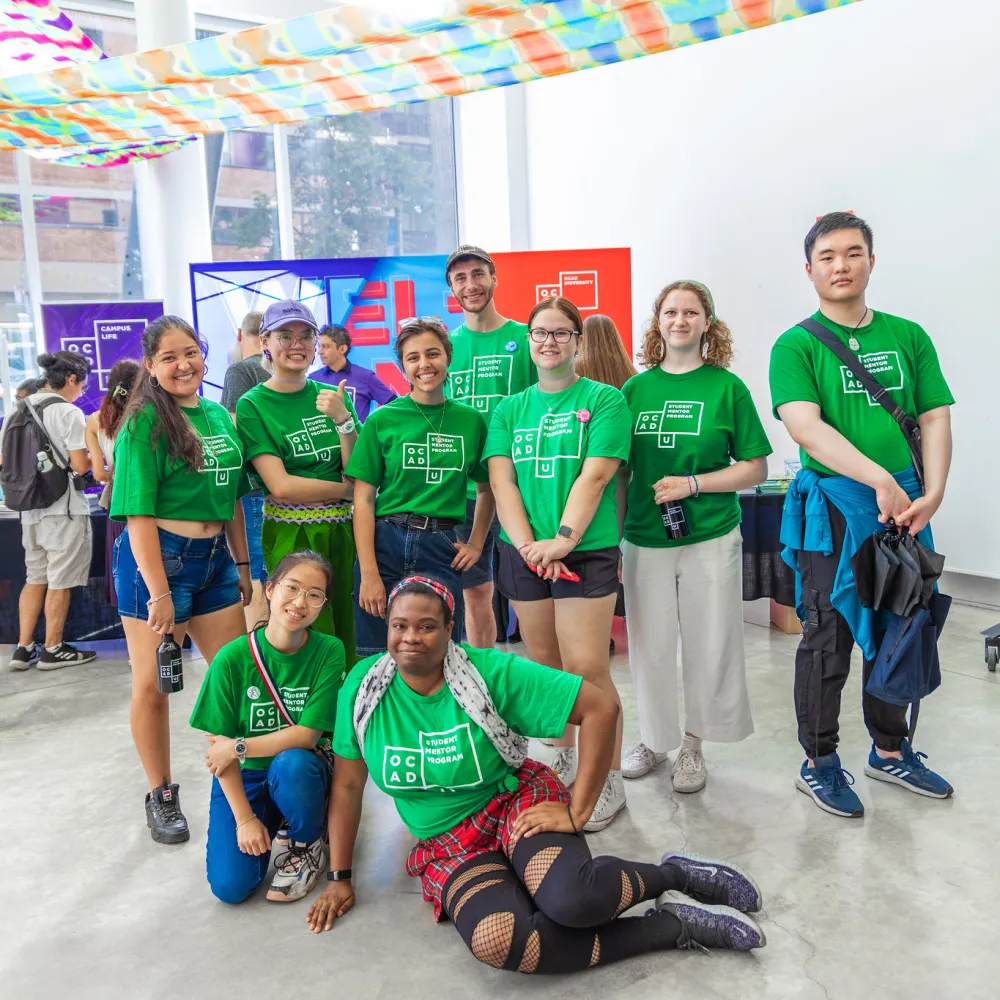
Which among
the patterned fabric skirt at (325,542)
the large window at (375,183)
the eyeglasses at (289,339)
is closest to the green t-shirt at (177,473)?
the patterned fabric skirt at (325,542)

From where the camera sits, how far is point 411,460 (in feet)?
8.29

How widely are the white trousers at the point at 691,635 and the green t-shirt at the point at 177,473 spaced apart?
3.85ft

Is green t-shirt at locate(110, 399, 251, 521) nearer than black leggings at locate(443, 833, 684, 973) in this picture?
No

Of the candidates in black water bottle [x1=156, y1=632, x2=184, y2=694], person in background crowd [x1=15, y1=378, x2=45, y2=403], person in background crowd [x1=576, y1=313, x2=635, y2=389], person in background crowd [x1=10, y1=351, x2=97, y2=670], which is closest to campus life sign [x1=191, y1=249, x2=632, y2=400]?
person in background crowd [x1=15, y1=378, x2=45, y2=403]

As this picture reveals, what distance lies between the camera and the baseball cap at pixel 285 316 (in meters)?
2.60

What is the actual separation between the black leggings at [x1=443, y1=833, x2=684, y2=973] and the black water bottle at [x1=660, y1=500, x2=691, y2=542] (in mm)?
945

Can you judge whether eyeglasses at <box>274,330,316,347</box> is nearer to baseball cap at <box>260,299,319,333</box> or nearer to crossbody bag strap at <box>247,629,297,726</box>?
baseball cap at <box>260,299,319,333</box>

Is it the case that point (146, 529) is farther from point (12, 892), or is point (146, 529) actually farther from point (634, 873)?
point (634, 873)

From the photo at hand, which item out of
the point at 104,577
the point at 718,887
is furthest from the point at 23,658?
the point at 718,887

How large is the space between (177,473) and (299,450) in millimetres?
354

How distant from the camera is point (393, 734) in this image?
1.93m

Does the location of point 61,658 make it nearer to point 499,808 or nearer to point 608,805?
point 608,805

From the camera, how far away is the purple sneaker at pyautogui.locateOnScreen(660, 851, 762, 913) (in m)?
1.95

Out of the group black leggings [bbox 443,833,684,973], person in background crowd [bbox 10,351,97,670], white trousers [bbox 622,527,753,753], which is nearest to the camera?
black leggings [bbox 443,833,684,973]
